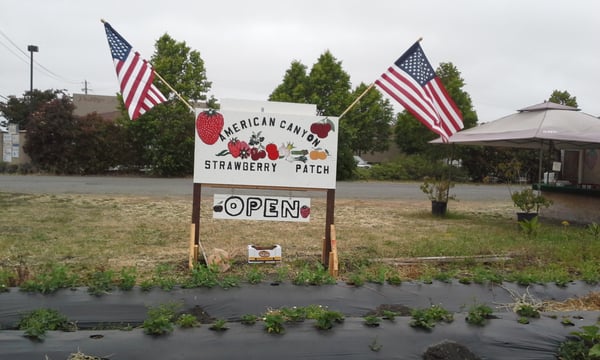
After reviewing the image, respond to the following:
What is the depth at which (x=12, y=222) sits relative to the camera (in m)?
8.69

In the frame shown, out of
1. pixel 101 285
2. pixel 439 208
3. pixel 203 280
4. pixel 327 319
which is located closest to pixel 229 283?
pixel 203 280

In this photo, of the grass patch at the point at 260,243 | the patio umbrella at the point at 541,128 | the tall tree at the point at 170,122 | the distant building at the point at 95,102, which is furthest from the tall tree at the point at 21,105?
the patio umbrella at the point at 541,128

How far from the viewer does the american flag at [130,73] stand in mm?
6148

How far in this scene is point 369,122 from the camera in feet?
110

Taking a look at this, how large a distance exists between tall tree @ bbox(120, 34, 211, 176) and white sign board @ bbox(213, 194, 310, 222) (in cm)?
1779

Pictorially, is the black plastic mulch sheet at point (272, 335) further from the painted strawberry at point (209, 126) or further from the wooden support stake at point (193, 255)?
the painted strawberry at point (209, 126)

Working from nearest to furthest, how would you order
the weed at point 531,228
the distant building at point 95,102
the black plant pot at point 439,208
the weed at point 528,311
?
the weed at point 528,311, the weed at point 531,228, the black plant pot at point 439,208, the distant building at point 95,102

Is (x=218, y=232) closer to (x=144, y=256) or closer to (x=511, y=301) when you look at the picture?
(x=144, y=256)

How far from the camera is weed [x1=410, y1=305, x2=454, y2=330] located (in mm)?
3568

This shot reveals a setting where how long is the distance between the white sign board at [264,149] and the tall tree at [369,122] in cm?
2101

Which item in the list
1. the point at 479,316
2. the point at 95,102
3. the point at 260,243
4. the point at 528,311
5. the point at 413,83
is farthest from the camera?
the point at 95,102

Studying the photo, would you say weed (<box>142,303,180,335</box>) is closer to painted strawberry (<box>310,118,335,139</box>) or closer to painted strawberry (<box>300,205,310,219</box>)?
painted strawberry (<box>300,205,310,219</box>)

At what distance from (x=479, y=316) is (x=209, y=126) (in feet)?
11.1

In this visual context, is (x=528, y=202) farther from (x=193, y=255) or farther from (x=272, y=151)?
(x=193, y=255)
